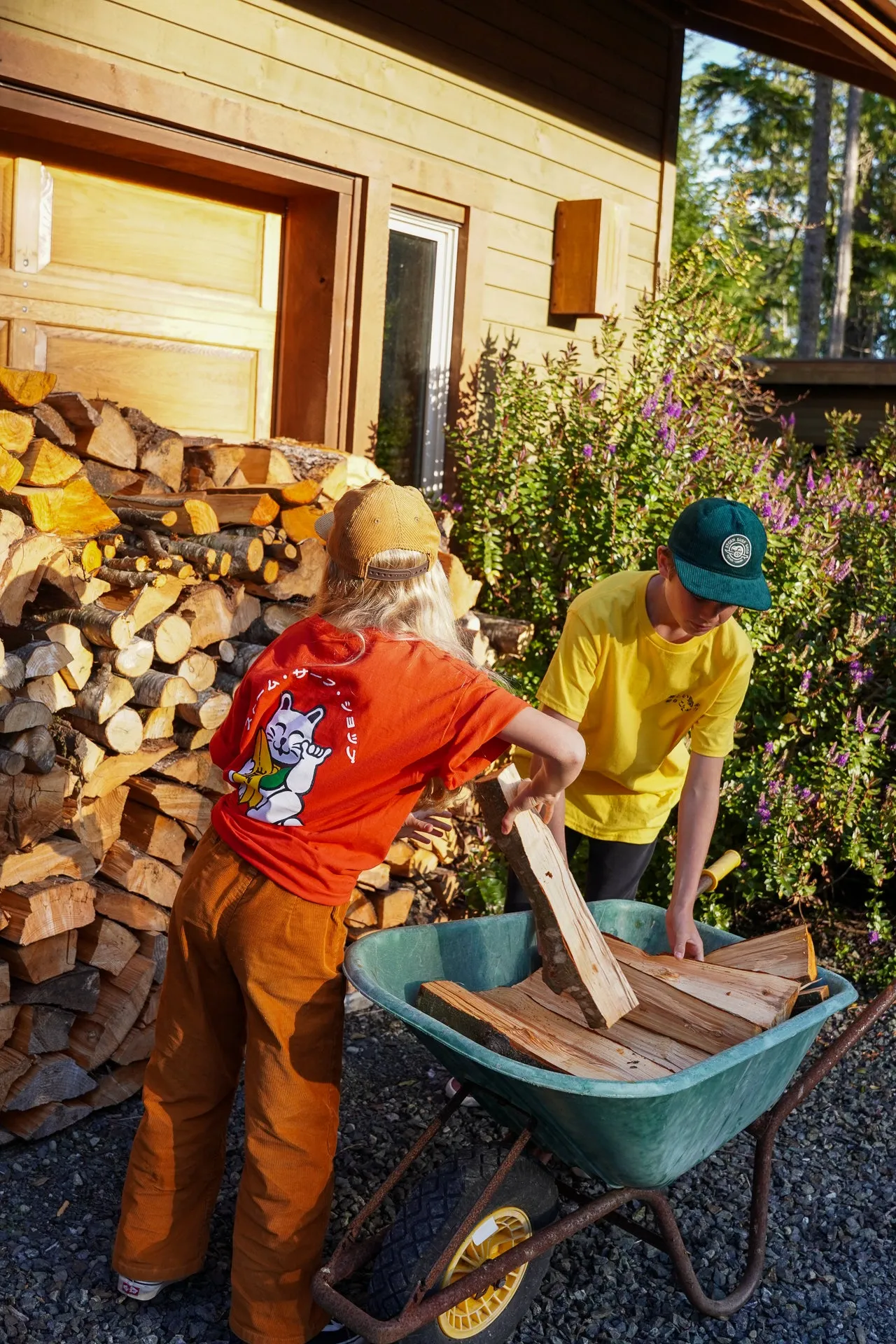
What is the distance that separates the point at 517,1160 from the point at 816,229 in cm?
2045

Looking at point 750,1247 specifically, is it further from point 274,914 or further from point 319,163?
point 319,163

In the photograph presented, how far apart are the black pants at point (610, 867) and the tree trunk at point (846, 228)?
2207 centimetres

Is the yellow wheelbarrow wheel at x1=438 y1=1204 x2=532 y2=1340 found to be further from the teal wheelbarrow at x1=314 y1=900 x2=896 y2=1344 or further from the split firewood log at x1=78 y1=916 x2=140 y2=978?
the split firewood log at x1=78 y1=916 x2=140 y2=978

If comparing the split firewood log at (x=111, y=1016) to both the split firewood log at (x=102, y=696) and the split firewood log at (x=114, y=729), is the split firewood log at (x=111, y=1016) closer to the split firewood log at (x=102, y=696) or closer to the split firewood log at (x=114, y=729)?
the split firewood log at (x=114, y=729)

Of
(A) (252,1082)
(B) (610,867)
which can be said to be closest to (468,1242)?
(A) (252,1082)

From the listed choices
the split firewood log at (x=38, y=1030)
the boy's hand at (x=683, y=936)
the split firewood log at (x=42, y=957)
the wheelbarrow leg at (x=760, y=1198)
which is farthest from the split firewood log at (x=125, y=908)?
the wheelbarrow leg at (x=760, y=1198)

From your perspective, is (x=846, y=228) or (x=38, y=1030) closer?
(x=38, y=1030)

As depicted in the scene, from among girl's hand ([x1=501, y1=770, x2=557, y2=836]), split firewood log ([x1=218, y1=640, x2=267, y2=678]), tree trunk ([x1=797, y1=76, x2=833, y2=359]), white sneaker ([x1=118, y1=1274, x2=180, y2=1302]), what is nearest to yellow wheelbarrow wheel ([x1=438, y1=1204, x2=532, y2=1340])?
white sneaker ([x1=118, y1=1274, x2=180, y2=1302])

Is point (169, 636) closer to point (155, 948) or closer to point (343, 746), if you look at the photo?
point (155, 948)

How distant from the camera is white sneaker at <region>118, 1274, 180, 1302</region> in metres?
2.39

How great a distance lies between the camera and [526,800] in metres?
2.24

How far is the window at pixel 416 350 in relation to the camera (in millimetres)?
5148

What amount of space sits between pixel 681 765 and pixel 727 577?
85 cm

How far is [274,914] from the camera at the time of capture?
7.07ft
